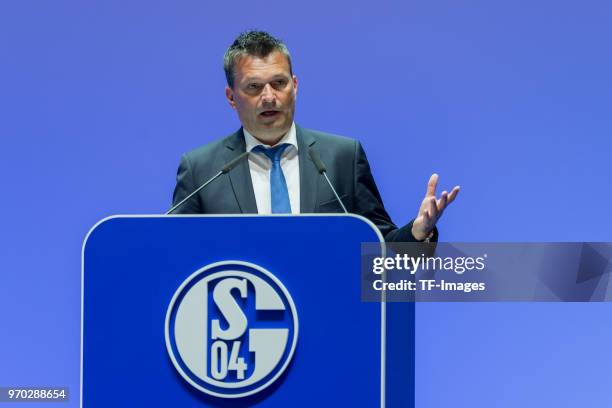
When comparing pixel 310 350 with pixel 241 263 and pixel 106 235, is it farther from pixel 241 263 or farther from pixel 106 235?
pixel 106 235

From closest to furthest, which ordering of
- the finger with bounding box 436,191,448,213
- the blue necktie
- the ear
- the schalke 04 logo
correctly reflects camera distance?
the schalke 04 logo, the finger with bounding box 436,191,448,213, the blue necktie, the ear

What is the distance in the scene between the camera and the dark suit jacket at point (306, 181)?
2449 millimetres

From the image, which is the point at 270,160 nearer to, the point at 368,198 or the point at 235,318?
the point at 368,198

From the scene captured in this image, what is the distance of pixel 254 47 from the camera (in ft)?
8.31

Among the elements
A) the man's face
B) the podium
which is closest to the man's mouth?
the man's face

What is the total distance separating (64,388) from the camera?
3053 mm

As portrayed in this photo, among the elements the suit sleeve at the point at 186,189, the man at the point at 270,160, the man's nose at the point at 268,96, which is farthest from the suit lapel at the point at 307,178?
the suit sleeve at the point at 186,189

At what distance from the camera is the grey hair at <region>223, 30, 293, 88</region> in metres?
2.53

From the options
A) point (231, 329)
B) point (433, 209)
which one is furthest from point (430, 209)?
point (231, 329)

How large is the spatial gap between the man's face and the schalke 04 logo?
19.7 inches

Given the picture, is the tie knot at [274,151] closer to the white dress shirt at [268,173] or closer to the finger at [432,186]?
the white dress shirt at [268,173]

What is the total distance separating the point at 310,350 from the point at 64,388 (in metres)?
1.20

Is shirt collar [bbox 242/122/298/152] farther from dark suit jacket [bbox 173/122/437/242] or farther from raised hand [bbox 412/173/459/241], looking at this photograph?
raised hand [bbox 412/173/459/241]

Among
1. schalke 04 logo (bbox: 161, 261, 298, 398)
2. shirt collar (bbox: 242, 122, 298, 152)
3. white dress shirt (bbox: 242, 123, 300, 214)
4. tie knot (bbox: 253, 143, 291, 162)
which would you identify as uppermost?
shirt collar (bbox: 242, 122, 298, 152)
